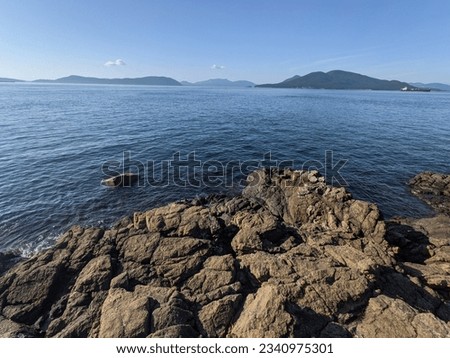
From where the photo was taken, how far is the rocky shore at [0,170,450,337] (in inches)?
432

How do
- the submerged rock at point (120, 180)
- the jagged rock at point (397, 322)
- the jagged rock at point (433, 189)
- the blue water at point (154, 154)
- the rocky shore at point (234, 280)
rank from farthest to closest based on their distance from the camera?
the submerged rock at point (120, 180) < the jagged rock at point (433, 189) < the blue water at point (154, 154) < the rocky shore at point (234, 280) < the jagged rock at point (397, 322)

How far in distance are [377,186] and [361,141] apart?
76.1 feet

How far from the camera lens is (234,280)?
1334cm

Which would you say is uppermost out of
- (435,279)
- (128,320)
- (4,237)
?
(128,320)

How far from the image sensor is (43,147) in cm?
4238

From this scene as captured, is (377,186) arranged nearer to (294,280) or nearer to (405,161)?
(405,161)

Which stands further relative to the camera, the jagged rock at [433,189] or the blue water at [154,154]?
the jagged rock at [433,189]

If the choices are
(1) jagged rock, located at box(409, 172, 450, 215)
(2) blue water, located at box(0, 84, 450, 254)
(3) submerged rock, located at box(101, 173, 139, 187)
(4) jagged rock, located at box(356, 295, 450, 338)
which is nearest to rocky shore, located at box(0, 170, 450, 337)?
(4) jagged rock, located at box(356, 295, 450, 338)

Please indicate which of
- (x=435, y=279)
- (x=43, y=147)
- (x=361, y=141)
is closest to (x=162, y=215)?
(x=435, y=279)

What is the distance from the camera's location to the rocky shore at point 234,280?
11.0m

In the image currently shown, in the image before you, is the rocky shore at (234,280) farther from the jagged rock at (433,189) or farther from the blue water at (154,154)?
the jagged rock at (433,189)

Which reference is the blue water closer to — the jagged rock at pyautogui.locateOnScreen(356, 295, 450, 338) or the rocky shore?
the rocky shore

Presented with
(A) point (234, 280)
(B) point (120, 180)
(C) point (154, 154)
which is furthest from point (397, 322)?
(C) point (154, 154)

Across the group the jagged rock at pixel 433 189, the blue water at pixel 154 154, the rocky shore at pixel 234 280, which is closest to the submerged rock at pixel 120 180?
the blue water at pixel 154 154
